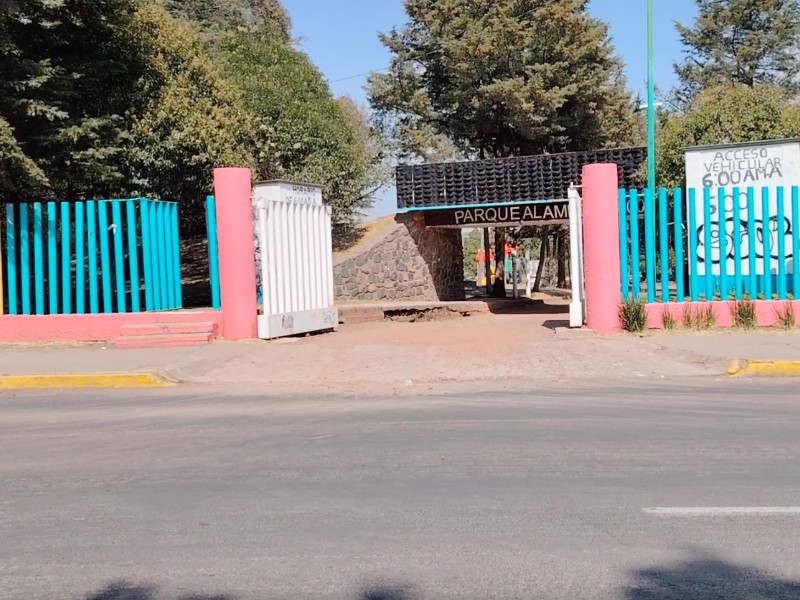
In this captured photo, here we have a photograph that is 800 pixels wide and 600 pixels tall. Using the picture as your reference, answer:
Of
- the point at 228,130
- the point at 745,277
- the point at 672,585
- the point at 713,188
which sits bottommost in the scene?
the point at 672,585

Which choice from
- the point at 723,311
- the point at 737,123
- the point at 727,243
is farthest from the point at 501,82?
the point at 723,311

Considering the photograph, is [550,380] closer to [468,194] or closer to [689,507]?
[689,507]

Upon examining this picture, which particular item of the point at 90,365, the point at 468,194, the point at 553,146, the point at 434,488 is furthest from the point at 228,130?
the point at 434,488

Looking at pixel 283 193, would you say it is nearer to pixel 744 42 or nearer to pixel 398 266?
pixel 398 266

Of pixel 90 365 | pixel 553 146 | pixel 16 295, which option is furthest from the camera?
pixel 553 146

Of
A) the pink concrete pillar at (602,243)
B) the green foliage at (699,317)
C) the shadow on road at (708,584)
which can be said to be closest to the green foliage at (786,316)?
the green foliage at (699,317)

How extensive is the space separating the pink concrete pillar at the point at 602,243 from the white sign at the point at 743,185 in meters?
1.76

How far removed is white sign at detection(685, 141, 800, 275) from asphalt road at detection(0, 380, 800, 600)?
5751 millimetres

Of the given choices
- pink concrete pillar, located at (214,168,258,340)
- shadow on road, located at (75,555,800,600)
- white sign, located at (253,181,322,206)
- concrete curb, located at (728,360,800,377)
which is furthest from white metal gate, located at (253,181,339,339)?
shadow on road, located at (75,555,800,600)

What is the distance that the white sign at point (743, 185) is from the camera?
13.8 meters

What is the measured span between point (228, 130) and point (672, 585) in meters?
18.0

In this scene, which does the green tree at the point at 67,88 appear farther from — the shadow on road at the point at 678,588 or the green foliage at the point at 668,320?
the shadow on road at the point at 678,588

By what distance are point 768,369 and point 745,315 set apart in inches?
122

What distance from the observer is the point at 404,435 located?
7.21 m
